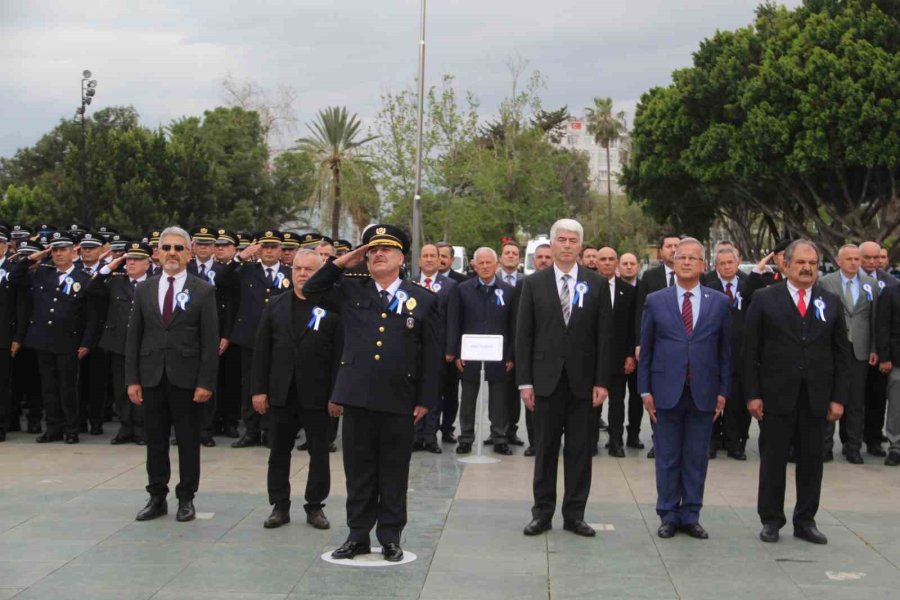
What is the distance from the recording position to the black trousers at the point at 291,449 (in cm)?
815

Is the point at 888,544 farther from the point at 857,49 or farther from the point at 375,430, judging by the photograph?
the point at 857,49

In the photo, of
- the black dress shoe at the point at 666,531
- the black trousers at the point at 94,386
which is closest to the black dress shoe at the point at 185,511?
the black dress shoe at the point at 666,531

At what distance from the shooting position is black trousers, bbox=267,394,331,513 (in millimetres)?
8148

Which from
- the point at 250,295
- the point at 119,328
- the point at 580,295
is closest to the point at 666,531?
the point at 580,295

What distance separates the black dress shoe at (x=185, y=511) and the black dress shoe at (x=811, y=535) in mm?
4397

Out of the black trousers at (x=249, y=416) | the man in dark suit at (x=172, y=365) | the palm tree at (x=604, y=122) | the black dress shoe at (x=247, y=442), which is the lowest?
the black dress shoe at (x=247, y=442)

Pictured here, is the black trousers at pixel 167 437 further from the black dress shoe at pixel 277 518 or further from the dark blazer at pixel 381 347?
the dark blazer at pixel 381 347

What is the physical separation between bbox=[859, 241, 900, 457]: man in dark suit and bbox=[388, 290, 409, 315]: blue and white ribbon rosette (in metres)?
6.63

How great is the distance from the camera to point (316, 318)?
815cm

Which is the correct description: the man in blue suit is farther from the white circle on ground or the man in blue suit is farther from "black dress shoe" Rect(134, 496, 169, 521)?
"black dress shoe" Rect(134, 496, 169, 521)

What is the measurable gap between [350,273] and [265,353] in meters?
1.21

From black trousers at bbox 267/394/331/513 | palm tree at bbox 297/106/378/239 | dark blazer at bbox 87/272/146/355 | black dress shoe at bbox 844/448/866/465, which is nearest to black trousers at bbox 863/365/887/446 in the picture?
black dress shoe at bbox 844/448/866/465

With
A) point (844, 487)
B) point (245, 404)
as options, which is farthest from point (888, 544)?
point (245, 404)

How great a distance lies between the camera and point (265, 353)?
27.0 feet
